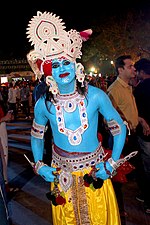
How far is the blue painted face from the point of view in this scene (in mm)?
2652

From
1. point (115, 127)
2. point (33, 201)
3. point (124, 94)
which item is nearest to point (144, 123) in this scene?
point (124, 94)

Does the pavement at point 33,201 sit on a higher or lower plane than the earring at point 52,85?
lower

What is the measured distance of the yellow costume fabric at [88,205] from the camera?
2721mm

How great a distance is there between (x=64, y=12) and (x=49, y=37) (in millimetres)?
24470

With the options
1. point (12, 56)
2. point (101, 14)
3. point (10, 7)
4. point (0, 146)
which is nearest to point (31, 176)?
point (0, 146)

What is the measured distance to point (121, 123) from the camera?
8.91ft

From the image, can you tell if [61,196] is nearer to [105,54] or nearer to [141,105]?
[141,105]

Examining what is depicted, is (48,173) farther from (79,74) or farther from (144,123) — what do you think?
(144,123)

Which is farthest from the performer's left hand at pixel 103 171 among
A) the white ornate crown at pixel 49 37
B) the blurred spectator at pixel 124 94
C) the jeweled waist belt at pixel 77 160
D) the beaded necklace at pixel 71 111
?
the blurred spectator at pixel 124 94

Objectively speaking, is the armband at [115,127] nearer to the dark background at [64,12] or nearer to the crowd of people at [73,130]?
the crowd of people at [73,130]

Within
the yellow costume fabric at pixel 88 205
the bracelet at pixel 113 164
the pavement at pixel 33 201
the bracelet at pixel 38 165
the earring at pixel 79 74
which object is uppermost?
the earring at pixel 79 74

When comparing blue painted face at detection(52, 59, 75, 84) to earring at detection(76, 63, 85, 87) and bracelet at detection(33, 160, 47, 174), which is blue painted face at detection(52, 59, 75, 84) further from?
bracelet at detection(33, 160, 47, 174)

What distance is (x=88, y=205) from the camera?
2.73m

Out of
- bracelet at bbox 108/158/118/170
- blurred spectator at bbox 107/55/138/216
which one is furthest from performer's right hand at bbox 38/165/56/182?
blurred spectator at bbox 107/55/138/216
